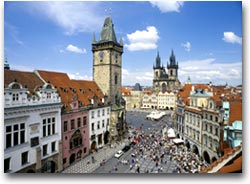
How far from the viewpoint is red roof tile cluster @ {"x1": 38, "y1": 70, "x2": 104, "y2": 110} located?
899cm

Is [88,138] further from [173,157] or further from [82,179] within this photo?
[82,179]

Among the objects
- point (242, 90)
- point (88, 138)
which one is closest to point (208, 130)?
point (242, 90)

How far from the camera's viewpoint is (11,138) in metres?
5.75

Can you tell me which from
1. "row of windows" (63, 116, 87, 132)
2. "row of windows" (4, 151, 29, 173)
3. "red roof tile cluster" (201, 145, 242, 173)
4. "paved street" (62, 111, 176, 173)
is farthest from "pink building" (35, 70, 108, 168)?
"red roof tile cluster" (201, 145, 242, 173)

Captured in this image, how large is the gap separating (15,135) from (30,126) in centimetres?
57

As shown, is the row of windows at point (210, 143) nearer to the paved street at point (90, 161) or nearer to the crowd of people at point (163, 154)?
the crowd of people at point (163, 154)

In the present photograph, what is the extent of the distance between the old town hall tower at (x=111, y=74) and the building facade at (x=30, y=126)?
455cm

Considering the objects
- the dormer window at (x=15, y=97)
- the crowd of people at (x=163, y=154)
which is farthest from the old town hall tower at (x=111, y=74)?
the dormer window at (x=15, y=97)

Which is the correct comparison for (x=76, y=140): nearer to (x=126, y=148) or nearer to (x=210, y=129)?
(x=126, y=148)

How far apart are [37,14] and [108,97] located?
25.7 ft

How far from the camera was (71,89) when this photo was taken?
10695mm

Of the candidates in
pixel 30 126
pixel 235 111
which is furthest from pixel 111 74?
pixel 235 111

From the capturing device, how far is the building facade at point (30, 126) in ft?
18.9

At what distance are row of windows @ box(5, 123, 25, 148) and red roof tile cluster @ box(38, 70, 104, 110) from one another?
2591mm
